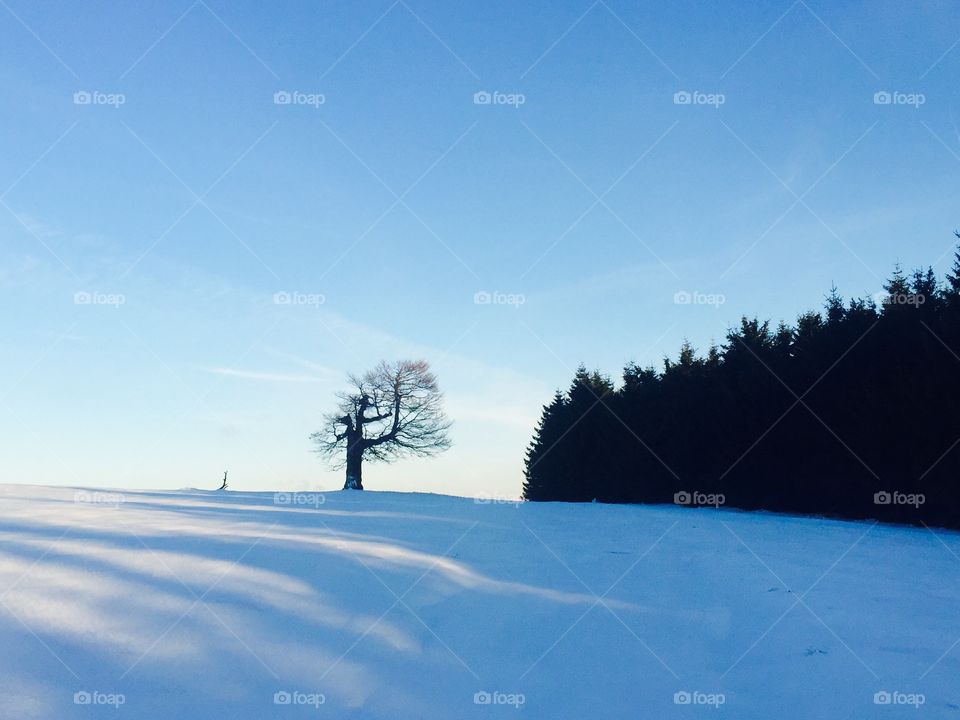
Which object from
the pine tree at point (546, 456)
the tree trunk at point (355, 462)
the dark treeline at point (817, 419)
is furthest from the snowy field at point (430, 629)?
the pine tree at point (546, 456)

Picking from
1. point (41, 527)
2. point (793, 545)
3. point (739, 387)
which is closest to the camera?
point (41, 527)

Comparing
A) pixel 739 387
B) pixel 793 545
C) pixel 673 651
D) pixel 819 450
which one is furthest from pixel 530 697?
pixel 739 387

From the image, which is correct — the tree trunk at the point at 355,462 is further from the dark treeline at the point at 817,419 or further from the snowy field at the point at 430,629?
the snowy field at the point at 430,629

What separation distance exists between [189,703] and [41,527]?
360 cm

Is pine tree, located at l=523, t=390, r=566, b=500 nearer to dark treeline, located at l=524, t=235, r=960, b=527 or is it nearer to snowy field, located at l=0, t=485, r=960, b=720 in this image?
dark treeline, located at l=524, t=235, r=960, b=527

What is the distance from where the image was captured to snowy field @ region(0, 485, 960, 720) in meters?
3.86

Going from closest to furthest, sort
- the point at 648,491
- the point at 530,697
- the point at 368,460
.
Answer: the point at 530,697 → the point at 648,491 → the point at 368,460

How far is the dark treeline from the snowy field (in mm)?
6600

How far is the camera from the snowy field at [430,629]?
386cm

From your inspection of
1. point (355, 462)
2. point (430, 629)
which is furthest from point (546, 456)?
point (430, 629)

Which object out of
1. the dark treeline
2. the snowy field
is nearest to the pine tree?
the dark treeline

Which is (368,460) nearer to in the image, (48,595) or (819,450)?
(819,450)

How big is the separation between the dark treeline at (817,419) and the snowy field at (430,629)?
660 cm

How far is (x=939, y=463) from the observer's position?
12547mm
